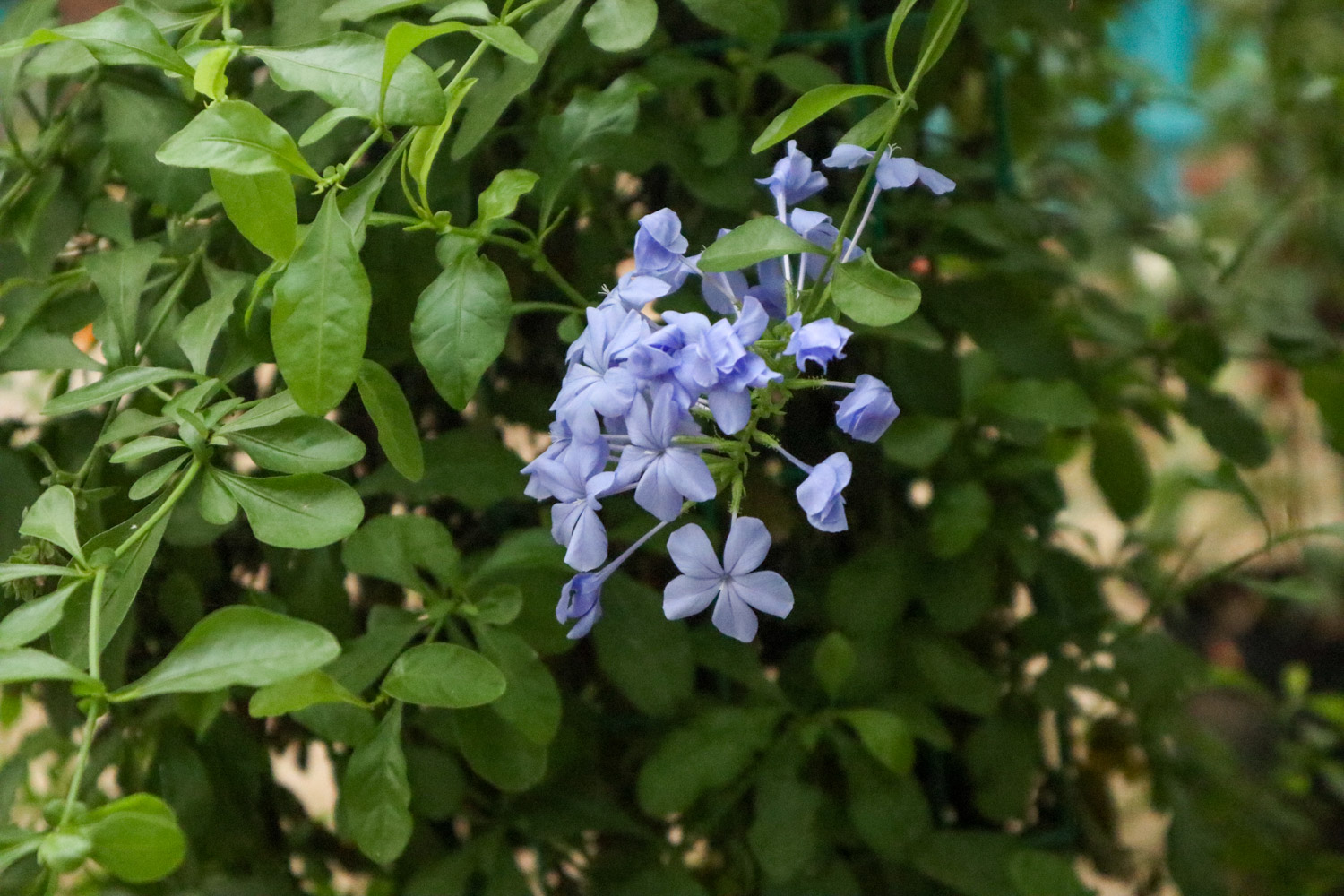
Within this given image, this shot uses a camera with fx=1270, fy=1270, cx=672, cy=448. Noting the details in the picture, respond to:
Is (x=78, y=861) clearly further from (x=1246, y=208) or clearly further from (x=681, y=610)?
(x=1246, y=208)

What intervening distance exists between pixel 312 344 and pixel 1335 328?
190cm

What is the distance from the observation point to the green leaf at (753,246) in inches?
19.3

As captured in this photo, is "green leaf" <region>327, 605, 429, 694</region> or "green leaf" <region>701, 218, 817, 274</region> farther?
"green leaf" <region>327, 605, 429, 694</region>

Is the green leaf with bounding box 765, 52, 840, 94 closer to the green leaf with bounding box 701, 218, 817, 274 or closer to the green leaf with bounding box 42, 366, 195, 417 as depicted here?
the green leaf with bounding box 701, 218, 817, 274

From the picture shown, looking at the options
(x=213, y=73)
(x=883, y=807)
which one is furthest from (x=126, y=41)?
(x=883, y=807)

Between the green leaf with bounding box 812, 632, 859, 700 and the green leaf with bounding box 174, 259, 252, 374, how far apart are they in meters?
0.38

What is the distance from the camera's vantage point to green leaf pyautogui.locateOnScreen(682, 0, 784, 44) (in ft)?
1.95

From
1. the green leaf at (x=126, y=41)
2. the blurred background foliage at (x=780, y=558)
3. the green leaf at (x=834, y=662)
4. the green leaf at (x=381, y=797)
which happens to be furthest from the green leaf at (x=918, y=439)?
the green leaf at (x=126, y=41)

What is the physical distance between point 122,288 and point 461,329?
0.68ft

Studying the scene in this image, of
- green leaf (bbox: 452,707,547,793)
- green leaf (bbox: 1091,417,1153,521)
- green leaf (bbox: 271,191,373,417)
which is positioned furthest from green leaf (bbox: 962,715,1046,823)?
green leaf (bbox: 271,191,373,417)

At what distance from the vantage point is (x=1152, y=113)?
3.14m

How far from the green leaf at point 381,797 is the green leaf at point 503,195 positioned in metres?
0.23

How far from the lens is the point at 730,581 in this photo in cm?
49

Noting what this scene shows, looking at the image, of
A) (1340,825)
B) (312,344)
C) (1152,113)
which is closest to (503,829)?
(312,344)
